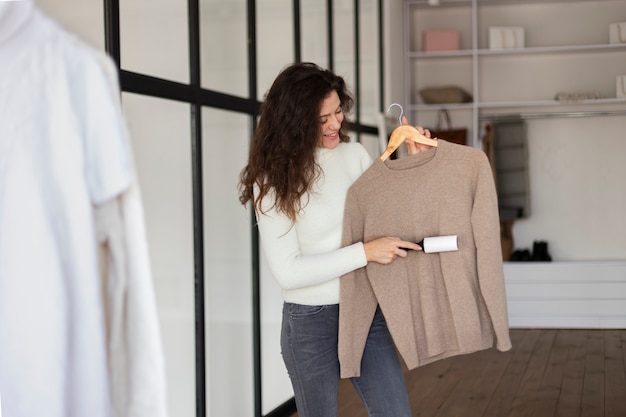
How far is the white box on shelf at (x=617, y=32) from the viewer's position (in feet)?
21.8

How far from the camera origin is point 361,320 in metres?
2.31

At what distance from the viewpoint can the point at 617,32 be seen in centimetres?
665

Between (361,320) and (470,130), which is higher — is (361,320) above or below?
below

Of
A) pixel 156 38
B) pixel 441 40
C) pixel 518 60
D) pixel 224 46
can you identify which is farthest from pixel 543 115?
pixel 156 38

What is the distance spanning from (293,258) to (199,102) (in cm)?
106

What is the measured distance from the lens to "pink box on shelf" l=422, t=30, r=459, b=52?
694cm

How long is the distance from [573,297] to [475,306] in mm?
4448

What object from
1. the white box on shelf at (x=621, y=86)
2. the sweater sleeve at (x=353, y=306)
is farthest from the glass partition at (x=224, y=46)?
the white box on shelf at (x=621, y=86)

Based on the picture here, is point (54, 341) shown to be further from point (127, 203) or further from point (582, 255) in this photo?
point (582, 255)

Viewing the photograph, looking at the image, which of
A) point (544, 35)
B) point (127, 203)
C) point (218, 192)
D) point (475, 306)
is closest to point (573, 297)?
point (544, 35)

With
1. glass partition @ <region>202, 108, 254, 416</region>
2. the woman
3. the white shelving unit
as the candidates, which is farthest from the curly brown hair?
the white shelving unit

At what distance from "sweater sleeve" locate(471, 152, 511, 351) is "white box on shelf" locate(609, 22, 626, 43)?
15.8 feet

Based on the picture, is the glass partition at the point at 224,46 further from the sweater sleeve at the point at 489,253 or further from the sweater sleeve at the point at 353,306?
the sweater sleeve at the point at 489,253

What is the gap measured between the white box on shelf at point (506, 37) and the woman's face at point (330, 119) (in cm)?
478
